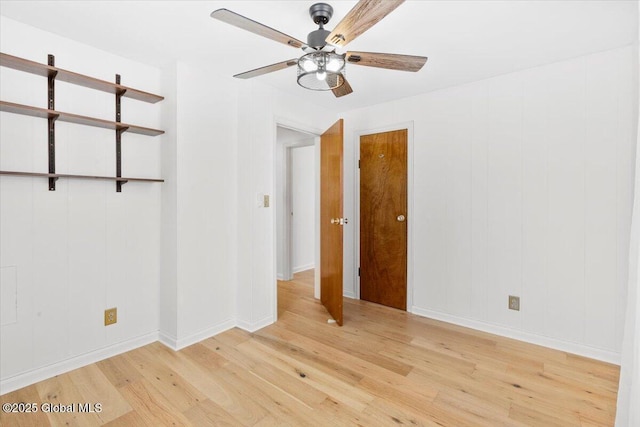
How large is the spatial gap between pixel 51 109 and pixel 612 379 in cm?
416

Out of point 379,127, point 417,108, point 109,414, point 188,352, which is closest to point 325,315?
point 188,352

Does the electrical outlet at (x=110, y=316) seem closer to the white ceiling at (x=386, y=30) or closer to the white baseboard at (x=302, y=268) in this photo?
the white ceiling at (x=386, y=30)

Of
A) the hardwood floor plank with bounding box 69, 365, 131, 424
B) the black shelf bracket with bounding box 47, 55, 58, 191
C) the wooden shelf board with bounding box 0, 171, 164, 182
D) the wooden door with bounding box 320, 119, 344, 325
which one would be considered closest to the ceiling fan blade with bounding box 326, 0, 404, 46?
the wooden door with bounding box 320, 119, 344, 325

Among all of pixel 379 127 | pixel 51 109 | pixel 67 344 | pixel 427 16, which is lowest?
pixel 67 344

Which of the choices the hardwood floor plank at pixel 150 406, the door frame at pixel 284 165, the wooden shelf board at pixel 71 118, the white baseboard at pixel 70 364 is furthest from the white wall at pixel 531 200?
the white baseboard at pixel 70 364

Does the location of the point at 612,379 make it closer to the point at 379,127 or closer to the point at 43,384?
the point at 379,127

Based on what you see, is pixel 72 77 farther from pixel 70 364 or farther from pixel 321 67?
pixel 70 364

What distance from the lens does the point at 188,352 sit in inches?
95.7

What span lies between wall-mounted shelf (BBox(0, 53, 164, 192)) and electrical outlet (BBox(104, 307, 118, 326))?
0.93 metres

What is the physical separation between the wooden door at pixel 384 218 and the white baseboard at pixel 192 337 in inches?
65.1

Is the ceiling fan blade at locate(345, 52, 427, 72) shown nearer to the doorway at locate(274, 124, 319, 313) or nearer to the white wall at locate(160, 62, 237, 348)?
the white wall at locate(160, 62, 237, 348)

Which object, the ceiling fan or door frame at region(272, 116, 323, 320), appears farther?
door frame at region(272, 116, 323, 320)

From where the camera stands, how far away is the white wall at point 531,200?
2268 mm

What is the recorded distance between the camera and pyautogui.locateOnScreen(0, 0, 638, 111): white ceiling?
178 centimetres
